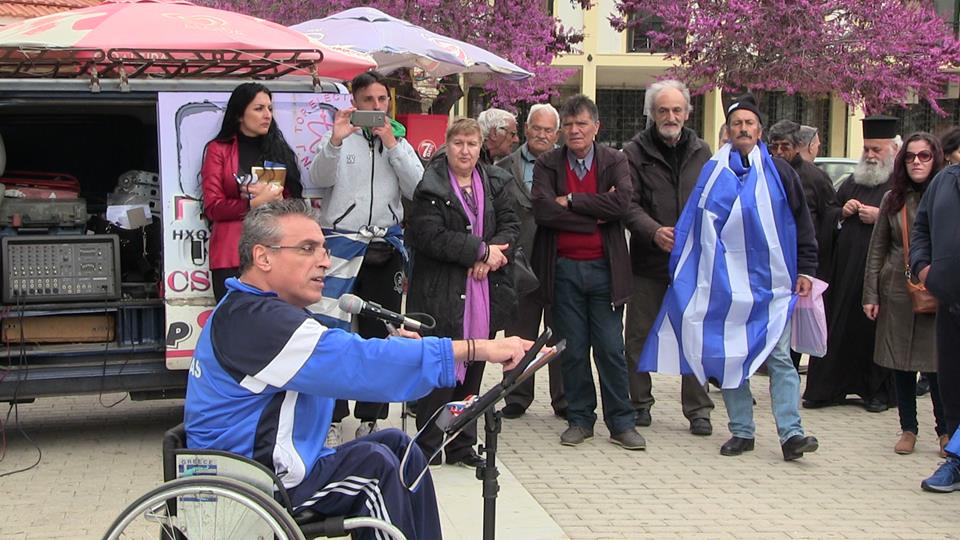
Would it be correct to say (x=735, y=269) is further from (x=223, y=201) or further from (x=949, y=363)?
(x=223, y=201)

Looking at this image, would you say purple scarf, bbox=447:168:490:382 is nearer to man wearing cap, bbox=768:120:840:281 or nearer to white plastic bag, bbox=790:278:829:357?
white plastic bag, bbox=790:278:829:357

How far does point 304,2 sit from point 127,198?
13279 millimetres

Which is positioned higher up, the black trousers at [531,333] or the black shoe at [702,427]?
the black trousers at [531,333]

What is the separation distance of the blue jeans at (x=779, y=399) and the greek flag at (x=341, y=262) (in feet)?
7.35

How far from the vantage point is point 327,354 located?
366 centimetres

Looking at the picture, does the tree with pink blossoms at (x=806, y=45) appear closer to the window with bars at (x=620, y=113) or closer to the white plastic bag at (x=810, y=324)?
the window with bars at (x=620, y=113)

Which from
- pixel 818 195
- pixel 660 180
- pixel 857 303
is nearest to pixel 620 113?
pixel 818 195

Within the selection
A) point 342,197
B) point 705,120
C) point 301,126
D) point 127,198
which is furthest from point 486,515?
point 705,120

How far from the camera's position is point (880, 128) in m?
8.48

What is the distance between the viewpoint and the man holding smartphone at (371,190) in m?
6.80

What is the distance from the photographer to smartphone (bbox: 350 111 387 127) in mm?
6539

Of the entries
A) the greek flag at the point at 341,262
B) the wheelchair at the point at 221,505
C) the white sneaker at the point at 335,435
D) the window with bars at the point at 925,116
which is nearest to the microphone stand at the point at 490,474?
the wheelchair at the point at 221,505

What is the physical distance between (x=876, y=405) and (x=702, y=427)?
171 cm

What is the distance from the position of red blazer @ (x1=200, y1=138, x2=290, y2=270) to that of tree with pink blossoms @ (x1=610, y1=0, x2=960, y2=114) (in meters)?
15.8
